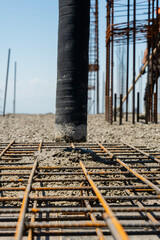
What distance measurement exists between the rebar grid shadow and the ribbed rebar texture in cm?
52

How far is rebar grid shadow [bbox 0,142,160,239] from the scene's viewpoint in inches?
102

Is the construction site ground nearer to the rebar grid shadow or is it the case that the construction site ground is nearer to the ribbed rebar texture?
the rebar grid shadow

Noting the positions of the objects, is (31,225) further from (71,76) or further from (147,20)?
(147,20)

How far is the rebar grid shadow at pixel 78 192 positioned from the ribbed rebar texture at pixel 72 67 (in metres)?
0.52

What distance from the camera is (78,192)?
4105mm

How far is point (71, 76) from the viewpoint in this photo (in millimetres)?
5453

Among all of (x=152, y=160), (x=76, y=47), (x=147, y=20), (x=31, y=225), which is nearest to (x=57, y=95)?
(x=76, y=47)

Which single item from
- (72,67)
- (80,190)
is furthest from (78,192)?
(72,67)

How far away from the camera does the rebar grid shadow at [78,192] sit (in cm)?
259

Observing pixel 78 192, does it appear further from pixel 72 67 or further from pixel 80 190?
pixel 72 67

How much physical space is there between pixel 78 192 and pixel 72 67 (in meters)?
2.60

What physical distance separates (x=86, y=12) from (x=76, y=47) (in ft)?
2.58

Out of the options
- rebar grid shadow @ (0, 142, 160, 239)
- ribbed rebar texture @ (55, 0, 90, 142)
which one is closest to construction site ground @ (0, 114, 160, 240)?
rebar grid shadow @ (0, 142, 160, 239)

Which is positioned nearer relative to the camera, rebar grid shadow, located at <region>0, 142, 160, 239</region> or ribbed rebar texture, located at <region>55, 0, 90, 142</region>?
rebar grid shadow, located at <region>0, 142, 160, 239</region>
